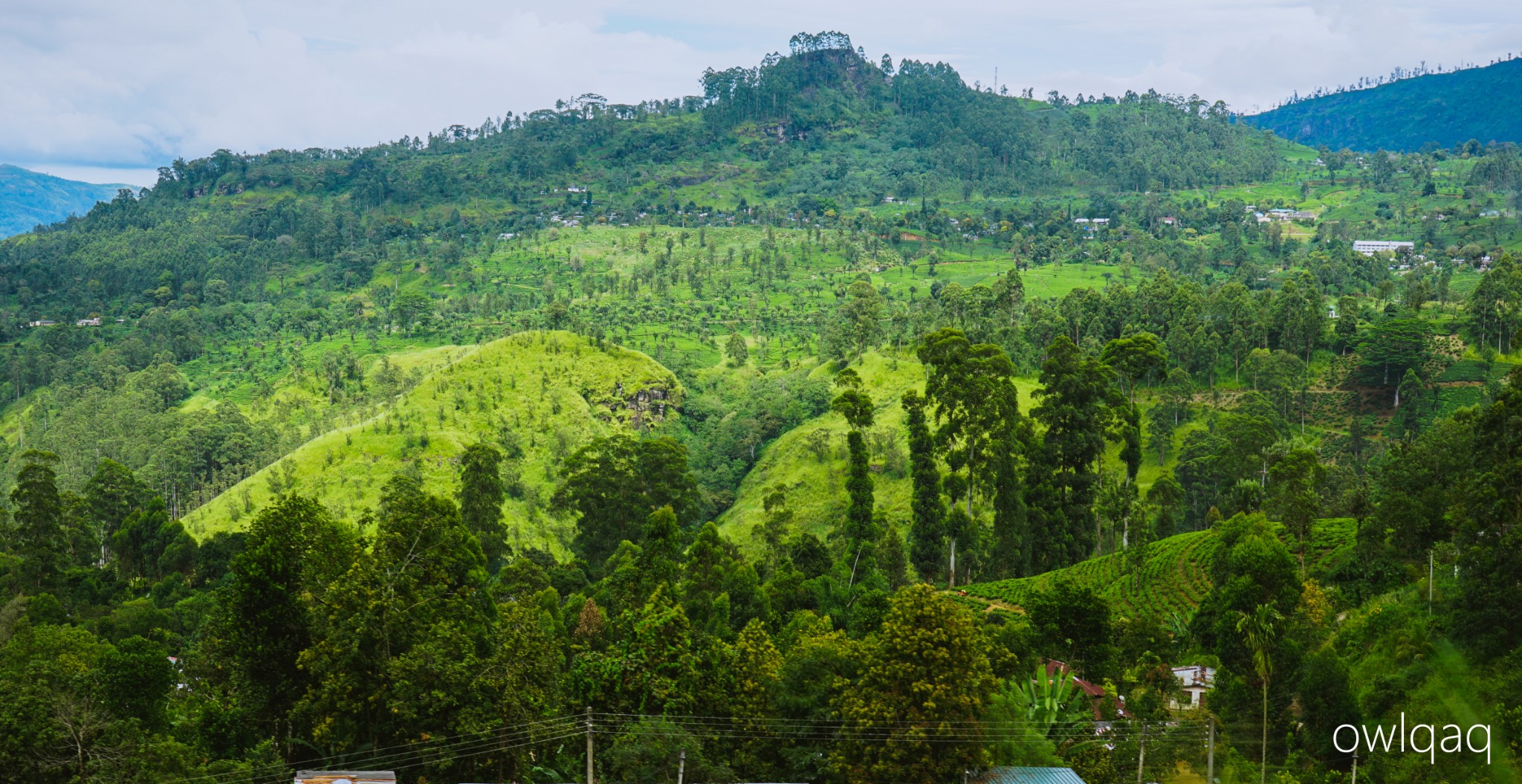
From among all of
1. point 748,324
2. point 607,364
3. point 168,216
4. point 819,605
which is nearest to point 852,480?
point 819,605

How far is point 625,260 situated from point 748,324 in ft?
86.6

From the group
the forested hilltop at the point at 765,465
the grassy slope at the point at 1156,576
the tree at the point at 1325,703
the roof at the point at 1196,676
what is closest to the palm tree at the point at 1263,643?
the forested hilltop at the point at 765,465

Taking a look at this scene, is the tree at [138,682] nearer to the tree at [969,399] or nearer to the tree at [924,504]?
the tree at [924,504]

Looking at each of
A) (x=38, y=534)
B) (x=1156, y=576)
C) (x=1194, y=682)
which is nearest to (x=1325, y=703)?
(x=1194, y=682)

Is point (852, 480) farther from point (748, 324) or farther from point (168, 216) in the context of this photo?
point (168, 216)

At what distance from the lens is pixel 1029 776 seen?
2392 cm

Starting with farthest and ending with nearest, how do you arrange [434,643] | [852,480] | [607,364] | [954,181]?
[954,181]
[607,364]
[852,480]
[434,643]

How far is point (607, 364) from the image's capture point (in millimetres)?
80125

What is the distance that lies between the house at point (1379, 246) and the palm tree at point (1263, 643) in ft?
329

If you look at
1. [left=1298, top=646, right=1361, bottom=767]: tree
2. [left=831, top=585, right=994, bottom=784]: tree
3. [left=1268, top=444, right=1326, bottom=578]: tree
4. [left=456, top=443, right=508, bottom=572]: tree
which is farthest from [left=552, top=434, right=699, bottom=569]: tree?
[left=1298, top=646, right=1361, bottom=767]: tree

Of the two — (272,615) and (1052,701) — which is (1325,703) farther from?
(272,615)

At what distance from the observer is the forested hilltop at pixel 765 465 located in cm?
2611

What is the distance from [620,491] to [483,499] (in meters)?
6.69

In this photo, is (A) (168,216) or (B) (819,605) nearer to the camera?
(B) (819,605)
